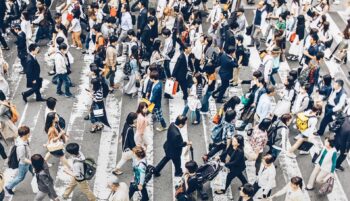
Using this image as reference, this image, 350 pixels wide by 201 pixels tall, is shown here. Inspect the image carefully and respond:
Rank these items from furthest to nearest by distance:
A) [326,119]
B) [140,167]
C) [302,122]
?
[326,119]
[302,122]
[140,167]

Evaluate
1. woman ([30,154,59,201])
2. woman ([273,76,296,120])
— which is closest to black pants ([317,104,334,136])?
woman ([273,76,296,120])

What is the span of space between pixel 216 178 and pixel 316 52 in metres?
5.29

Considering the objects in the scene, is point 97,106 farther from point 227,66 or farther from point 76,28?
→ point 76,28

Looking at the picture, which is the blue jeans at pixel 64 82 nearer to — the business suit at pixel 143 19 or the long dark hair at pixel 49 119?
the long dark hair at pixel 49 119

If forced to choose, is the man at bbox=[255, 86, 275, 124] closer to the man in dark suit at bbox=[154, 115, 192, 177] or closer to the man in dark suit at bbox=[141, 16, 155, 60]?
the man in dark suit at bbox=[154, 115, 192, 177]

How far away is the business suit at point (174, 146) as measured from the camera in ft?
36.4

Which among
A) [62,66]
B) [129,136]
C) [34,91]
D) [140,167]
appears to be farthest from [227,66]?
[34,91]

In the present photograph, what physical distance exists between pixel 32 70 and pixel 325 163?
789 cm

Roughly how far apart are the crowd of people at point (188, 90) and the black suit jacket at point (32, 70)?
0.10 ft

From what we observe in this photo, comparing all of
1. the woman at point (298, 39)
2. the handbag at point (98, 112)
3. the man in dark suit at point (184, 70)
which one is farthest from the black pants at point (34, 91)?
the woman at point (298, 39)

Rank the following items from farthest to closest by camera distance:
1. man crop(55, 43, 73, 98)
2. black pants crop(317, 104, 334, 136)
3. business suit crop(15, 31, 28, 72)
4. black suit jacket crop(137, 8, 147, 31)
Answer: black suit jacket crop(137, 8, 147, 31), business suit crop(15, 31, 28, 72), man crop(55, 43, 73, 98), black pants crop(317, 104, 334, 136)

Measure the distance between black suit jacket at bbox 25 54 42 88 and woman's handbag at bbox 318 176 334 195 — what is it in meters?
7.92

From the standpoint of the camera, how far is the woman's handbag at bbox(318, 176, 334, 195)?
11.5 metres

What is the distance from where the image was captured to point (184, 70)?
14.1 metres
